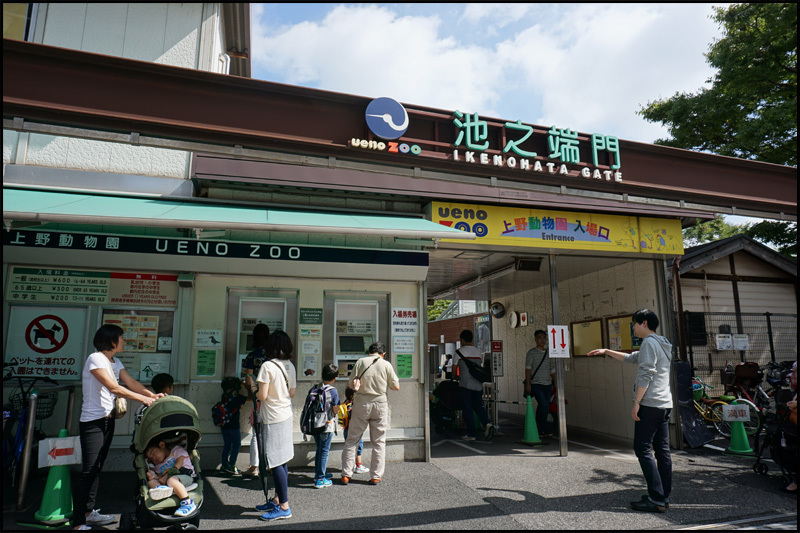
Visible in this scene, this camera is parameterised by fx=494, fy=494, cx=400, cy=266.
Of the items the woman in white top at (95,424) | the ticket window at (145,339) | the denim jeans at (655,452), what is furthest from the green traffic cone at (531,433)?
the woman in white top at (95,424)

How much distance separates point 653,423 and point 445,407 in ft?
17.8

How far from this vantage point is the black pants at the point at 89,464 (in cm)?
437

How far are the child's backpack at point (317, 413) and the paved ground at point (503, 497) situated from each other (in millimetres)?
692

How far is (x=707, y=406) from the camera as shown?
9453 mm

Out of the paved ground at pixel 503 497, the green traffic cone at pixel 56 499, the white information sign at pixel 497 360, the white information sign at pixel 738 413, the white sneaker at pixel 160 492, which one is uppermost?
the white information sign at pixel 497 360

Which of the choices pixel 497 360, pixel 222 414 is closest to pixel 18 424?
pixel 222 414

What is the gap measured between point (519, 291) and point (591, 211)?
4629 millimetres

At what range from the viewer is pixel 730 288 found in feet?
38.5

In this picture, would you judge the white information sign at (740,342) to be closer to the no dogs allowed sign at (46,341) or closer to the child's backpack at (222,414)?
the child's backpack at (222,414)

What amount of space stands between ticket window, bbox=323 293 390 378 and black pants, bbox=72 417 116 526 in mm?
3167

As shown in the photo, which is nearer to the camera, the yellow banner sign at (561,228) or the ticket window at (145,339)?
the ticket window at (145,339)

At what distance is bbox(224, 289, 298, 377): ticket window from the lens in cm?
690

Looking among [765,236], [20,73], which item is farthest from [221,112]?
[765,236]

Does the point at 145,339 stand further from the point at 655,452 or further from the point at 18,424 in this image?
the point at 655,452
